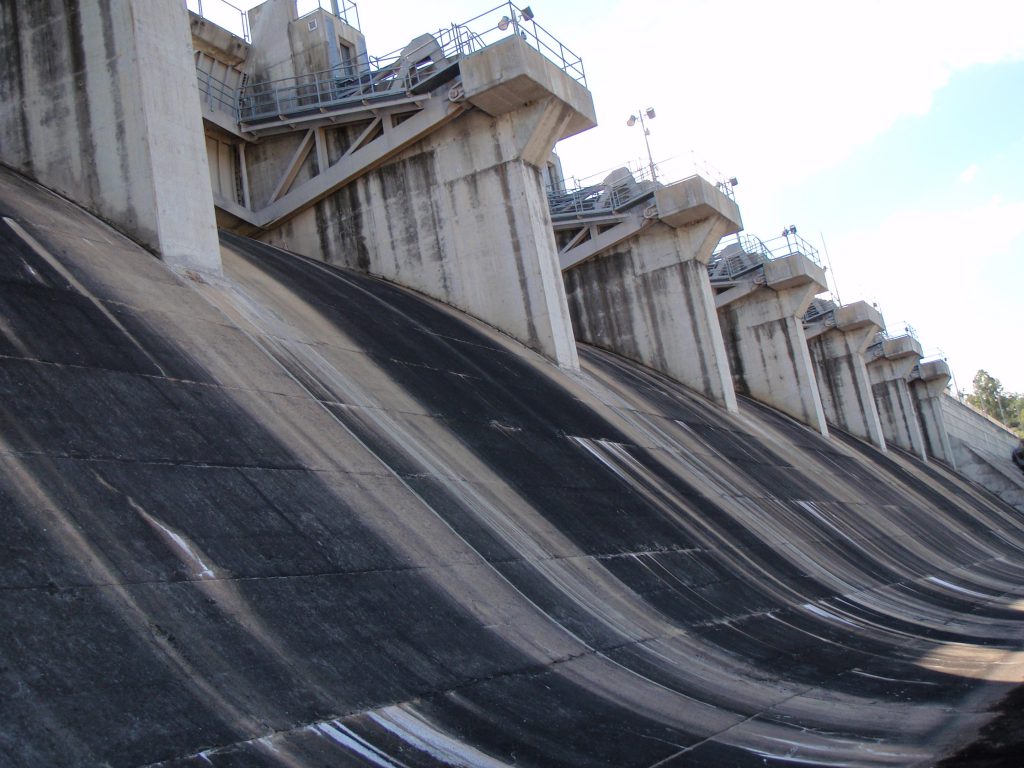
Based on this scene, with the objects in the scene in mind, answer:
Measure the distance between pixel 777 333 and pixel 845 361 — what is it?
414 inches

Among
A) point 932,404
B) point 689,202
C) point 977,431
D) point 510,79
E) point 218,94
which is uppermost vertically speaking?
point 218,94

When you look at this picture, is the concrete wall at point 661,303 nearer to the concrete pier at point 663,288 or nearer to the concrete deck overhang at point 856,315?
the concrete pier at point 663,288

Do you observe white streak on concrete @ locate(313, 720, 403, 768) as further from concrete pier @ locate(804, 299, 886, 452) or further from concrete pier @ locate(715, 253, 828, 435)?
concrete pier @ locate(804, 299, 886, 452)

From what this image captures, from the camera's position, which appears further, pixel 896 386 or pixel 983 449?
pixel 983 449

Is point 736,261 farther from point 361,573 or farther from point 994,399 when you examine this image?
point 994,399

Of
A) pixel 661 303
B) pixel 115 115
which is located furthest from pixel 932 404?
pixel 115 115

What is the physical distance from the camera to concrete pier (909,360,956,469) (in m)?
55.1

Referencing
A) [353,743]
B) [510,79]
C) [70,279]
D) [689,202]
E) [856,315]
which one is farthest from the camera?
[856,315]

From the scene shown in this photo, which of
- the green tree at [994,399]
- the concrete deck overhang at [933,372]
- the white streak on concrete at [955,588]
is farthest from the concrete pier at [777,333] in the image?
the green tree at [994,399]

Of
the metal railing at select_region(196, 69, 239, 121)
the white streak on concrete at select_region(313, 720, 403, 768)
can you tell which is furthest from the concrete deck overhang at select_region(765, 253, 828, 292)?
the white streak on concrete at select_region(313, 720, 403, 768)

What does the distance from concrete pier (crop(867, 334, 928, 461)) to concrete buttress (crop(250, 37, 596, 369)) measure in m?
34.5

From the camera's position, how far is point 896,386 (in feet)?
170

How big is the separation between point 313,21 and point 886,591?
1608cm

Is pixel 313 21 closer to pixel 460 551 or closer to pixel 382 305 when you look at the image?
pixel 382 305
